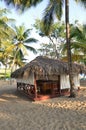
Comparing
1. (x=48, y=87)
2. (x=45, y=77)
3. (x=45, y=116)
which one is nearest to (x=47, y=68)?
(x=45, y=77)

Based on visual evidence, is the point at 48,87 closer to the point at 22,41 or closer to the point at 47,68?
the point at 47,68

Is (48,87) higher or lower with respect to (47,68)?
lower

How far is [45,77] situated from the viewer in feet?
56.7

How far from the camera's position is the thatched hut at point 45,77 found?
16078 mm

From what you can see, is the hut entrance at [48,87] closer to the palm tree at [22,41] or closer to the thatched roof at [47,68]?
the thatched roof at [47,68]

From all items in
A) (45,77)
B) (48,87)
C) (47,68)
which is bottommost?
(48,87)

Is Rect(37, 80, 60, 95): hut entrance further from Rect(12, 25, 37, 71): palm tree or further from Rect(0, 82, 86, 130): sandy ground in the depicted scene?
Rect(12, 25, 37, 71): palm tree

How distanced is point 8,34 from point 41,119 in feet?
56.5

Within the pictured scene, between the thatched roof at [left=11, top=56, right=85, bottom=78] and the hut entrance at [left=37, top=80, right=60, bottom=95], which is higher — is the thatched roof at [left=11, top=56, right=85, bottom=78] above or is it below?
above

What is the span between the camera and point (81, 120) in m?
10.3

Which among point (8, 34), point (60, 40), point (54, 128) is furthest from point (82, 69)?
point (60, 40)

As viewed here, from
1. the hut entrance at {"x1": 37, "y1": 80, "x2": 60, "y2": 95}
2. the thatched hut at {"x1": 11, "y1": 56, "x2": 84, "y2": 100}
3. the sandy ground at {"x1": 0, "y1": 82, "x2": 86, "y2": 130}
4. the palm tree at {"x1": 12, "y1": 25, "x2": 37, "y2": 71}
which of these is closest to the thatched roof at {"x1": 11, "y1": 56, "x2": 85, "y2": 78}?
the thatched hut at {"x1": 11, "y1": 56, "x2": 84, "y2": 100}

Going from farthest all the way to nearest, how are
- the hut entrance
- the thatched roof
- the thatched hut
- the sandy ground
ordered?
the hut entrance → the thatched hut → the thatched roof → the sandy ground

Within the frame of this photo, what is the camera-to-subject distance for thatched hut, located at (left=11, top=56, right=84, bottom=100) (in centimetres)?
1608
